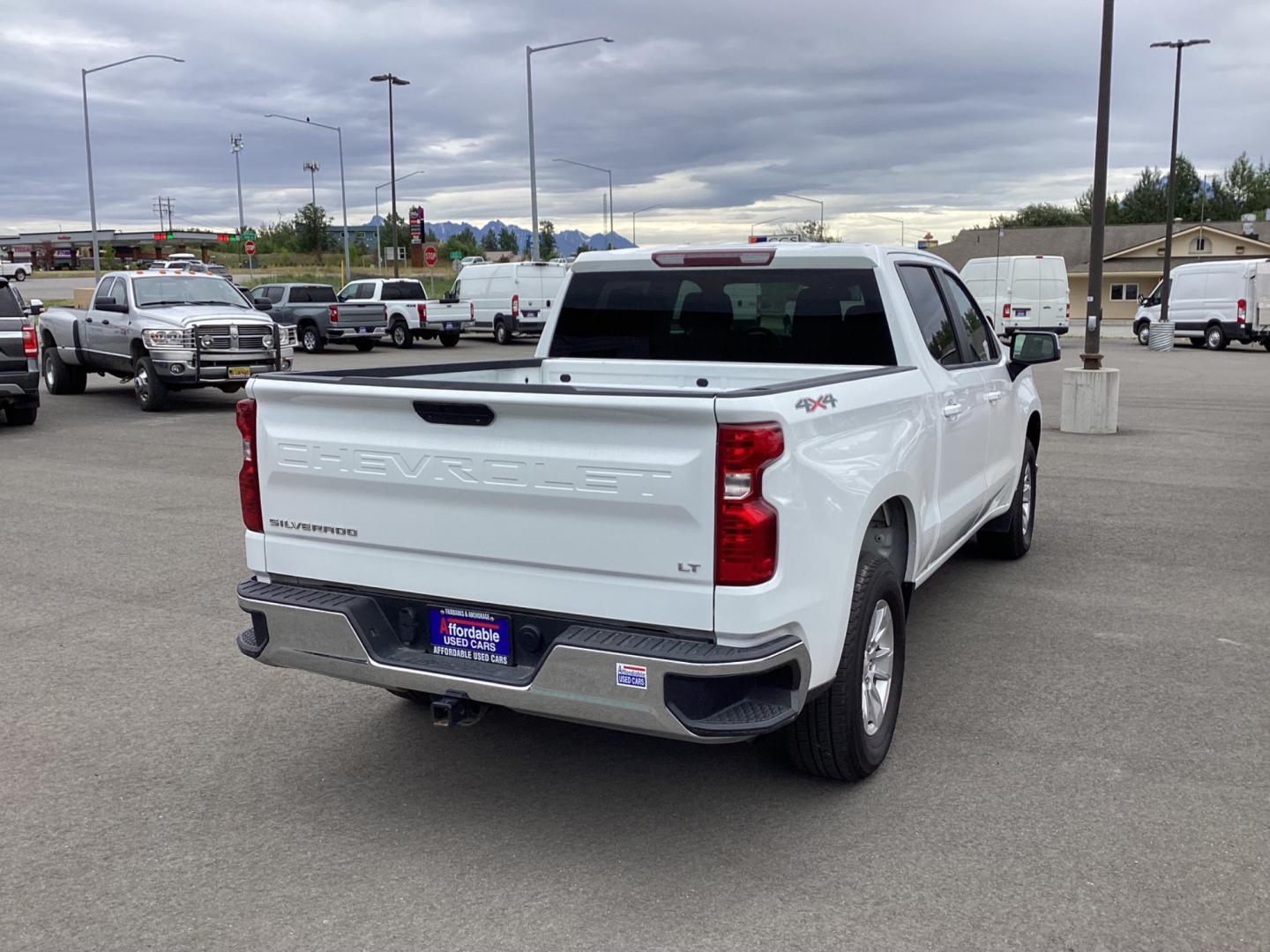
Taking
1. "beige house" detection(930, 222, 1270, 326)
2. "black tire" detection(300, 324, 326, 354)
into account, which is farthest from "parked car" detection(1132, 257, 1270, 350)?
"beige house" detection(930, 222, 1270, 326)

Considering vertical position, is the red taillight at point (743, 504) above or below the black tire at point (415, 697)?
above

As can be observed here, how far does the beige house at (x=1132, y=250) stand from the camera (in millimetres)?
63250

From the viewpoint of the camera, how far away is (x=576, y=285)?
19.5ft

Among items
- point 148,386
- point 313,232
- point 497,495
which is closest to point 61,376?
point 148,386

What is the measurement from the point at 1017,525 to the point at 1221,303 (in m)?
30.1

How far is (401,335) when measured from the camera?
3388cm

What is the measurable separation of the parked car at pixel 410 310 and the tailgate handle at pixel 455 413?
29932mm

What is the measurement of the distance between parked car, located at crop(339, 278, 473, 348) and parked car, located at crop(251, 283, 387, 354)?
4.10 feet

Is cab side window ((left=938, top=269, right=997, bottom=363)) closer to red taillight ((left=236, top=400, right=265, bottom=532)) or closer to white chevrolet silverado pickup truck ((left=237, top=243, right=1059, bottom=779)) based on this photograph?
white chevrolet silverado pickup truck ((left=237, top=243, right=1059, bottom=779))

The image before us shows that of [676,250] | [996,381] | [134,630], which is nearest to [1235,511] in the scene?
[996,381]

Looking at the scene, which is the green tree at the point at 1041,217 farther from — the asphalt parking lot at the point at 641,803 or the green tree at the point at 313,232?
the asphalt parking lot at the point at 641,803

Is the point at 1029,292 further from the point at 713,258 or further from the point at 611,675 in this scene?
the point at 611,675

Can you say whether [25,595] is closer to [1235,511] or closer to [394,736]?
[394,736]

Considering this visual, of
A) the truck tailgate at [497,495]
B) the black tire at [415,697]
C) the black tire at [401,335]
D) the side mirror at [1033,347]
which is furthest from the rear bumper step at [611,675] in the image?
the black tire at [401,335]
